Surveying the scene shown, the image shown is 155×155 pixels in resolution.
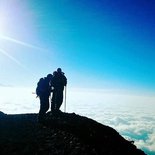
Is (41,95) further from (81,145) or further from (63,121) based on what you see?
(81,145)

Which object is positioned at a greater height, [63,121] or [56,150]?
[63,121]

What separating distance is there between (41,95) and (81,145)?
26.2 feet

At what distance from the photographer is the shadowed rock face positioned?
538 inches

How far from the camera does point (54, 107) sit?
24.0 m

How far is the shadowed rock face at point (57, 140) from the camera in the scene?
44.8 ft

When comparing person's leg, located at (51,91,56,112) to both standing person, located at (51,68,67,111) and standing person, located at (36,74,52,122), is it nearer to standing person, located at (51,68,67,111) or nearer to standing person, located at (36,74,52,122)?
standing person, located at (51,68,67,111)

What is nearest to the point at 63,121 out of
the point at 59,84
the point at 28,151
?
the point at 59,84

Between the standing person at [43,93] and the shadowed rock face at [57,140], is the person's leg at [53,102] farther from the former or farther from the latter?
the shadowed rock face at [57,140]

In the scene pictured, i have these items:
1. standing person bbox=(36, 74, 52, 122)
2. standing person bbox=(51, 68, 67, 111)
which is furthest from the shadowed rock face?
standing person bbox=(51, 68, 67, 111)

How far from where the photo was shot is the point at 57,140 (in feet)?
50.1

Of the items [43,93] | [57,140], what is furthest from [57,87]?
[57,140]

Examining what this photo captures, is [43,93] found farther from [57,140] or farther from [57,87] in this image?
[57,140]

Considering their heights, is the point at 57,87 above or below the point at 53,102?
above

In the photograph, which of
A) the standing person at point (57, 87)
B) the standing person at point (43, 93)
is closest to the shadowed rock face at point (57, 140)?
the standing person at point (43, 93)
